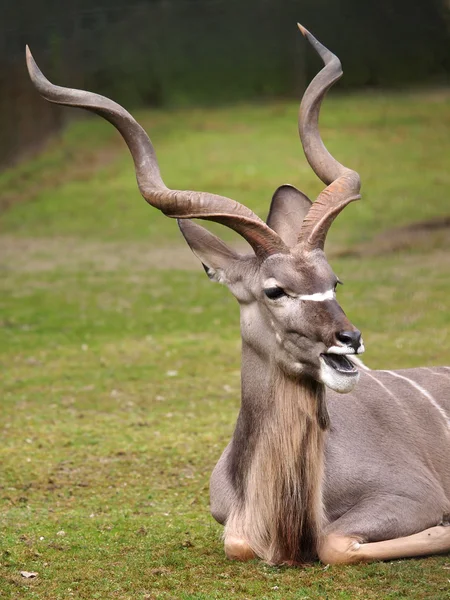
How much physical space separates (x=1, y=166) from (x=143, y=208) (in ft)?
18.4

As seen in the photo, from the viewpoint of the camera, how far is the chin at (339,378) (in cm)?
530

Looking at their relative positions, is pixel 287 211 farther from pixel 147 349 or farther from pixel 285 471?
pixel 147 349

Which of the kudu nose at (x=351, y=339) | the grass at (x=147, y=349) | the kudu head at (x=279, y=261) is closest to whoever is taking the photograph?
the kudu nose at (x=351, y=339)

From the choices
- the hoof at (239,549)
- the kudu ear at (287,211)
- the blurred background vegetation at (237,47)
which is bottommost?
the hoof at (239,549)

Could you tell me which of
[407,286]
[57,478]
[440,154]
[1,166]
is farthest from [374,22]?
[57,478]

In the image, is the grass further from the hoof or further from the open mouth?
the open mouth

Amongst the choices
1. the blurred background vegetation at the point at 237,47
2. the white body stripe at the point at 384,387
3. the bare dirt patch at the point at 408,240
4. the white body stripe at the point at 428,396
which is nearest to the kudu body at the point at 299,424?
the white body stripe at the point at 384,387

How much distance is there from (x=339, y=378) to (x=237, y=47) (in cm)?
3057

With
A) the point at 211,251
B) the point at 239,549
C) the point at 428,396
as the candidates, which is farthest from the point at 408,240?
the point at 239,549

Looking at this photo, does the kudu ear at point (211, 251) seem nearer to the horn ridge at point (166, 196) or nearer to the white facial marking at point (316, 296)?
the horn ridge at point (166, 196)

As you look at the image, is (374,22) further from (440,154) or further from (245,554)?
(245,554)

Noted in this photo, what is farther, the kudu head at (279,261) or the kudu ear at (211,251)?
the kudu ear at (211,251)

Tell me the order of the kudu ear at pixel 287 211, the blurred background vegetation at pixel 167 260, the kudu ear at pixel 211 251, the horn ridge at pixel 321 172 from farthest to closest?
the kudu ear at pixel 287 211, the blurred background vegetation at pixel 167 260, the kudu ear at pixel 211 251, the horn ridge at pixel 321 172

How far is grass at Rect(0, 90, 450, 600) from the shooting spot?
567 cm
